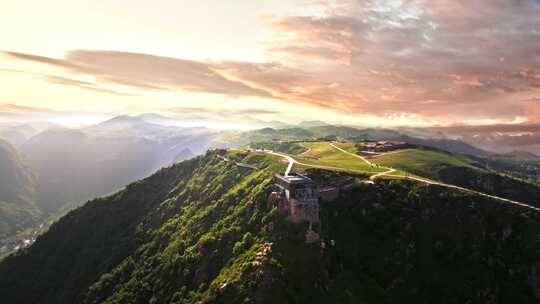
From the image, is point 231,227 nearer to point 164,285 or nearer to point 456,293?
point 164,285

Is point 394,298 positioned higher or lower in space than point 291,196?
lower

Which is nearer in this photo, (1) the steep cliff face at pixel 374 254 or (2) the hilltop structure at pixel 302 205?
(1) the steep cliff face at pixel 374 254

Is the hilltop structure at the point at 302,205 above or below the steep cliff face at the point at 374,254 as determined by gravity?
above

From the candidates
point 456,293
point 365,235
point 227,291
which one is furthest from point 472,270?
point 227,291

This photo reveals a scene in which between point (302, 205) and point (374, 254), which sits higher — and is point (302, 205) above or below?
above

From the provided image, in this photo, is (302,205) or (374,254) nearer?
(302,205)

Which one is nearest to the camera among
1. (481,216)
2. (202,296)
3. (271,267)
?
(271,267)

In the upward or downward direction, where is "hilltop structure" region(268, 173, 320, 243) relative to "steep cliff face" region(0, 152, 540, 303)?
upward

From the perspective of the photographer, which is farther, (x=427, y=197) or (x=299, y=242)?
(x=427, y=197)

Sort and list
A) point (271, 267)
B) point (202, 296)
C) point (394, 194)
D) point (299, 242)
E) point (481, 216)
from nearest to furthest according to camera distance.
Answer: point (271, 267)
point (299, 242)
point (202, 296)
point (481, 216)
point (394, 194)

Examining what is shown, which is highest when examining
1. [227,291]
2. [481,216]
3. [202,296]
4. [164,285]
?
[481,216]

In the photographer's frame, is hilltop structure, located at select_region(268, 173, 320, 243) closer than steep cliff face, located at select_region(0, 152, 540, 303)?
No
